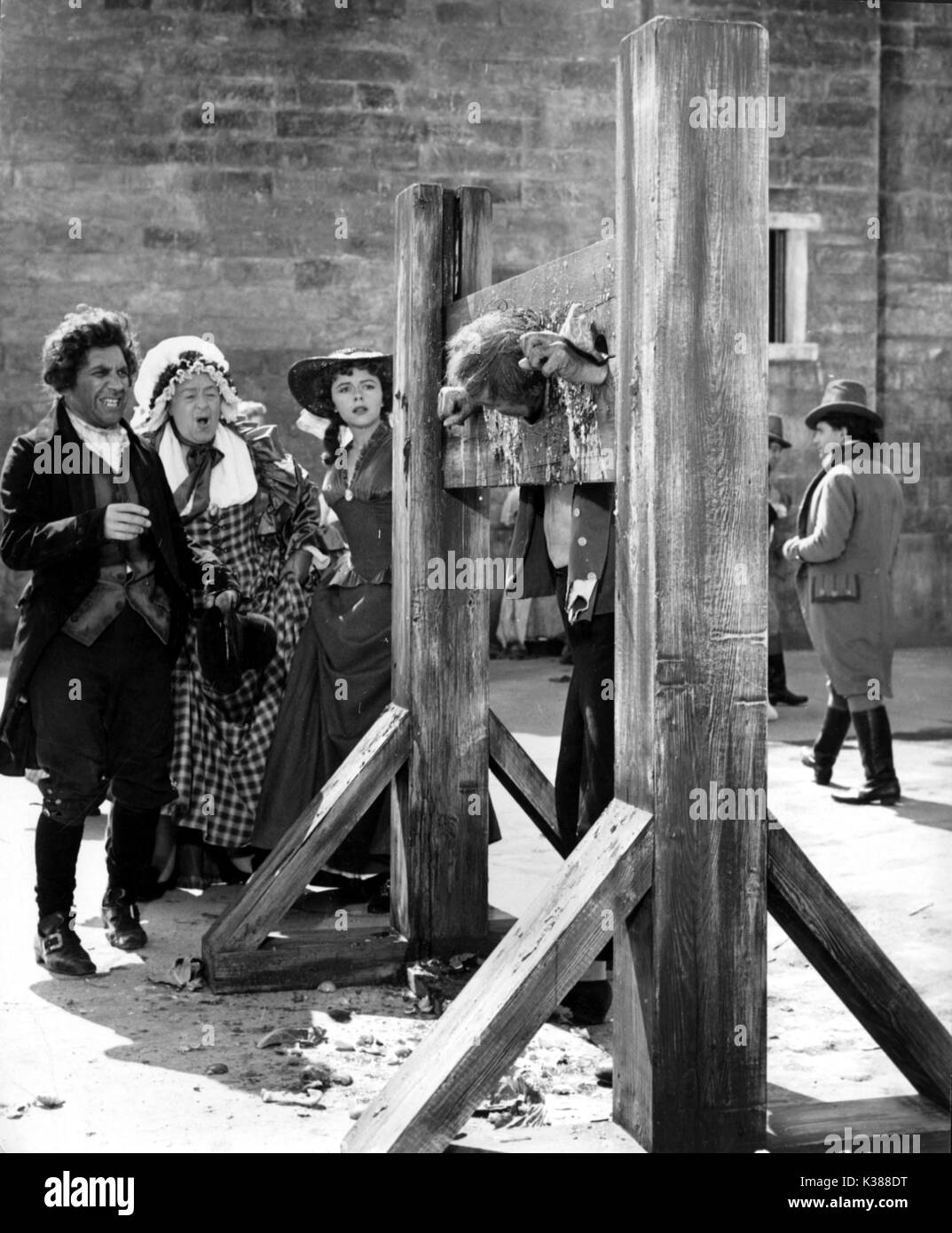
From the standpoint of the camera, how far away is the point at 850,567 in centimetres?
750

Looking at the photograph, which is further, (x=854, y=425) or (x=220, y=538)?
(x=854, y=425)

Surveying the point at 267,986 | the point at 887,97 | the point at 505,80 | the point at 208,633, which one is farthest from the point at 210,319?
the point at 267,986

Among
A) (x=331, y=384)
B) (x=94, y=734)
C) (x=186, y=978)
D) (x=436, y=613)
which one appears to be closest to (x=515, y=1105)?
(x=186, y=978)

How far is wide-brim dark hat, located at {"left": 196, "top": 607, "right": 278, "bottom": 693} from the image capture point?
203 inches

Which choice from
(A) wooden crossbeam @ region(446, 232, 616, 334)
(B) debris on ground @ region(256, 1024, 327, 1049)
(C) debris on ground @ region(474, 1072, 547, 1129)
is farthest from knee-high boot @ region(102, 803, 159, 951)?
(A) wooden crossbeam @ region(446, 232, 616, 334)

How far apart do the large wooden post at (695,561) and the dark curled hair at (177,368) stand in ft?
8.72

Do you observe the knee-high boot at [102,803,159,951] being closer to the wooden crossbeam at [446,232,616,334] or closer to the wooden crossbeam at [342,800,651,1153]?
the wooden crossbeam at [446,232,616,334]

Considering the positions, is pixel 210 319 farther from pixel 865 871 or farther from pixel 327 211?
pixel 865 871

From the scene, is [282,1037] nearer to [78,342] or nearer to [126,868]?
[126,868]

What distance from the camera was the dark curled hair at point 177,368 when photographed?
215 inches

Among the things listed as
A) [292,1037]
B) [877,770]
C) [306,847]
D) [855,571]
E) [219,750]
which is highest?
[855,571]

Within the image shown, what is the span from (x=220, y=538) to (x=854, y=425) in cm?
320

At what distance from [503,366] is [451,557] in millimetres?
1127

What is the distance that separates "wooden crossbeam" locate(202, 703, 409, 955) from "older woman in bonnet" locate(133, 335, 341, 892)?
0.98 meters
